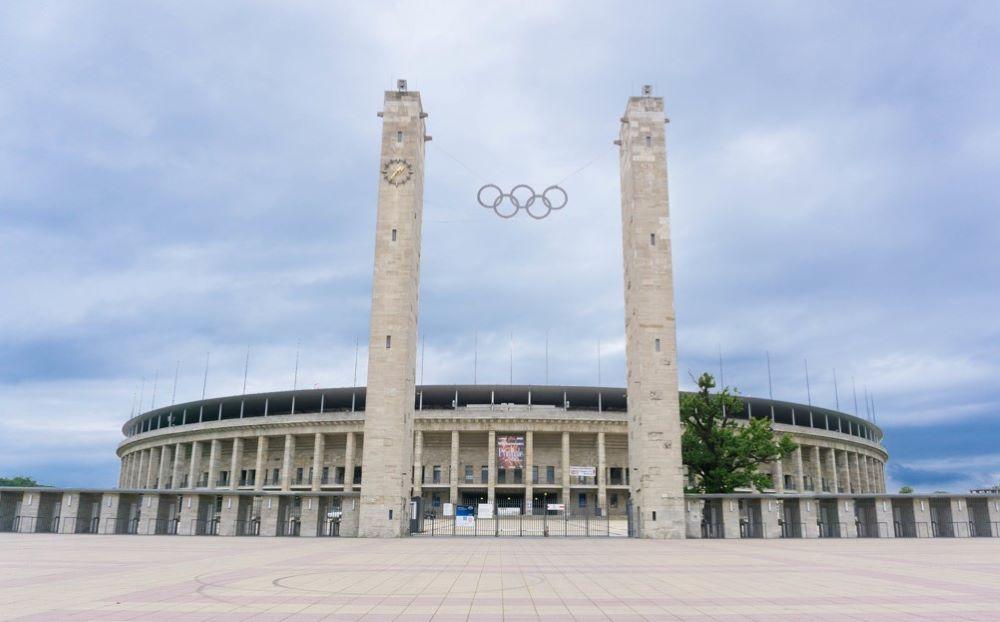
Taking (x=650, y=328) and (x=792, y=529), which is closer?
(x=792, y=529)

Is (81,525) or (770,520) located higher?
(770,520)

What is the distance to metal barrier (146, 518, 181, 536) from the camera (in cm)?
4266

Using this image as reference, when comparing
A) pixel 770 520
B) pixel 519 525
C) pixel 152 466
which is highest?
pixel 152 466

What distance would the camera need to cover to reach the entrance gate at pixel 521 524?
4934cm

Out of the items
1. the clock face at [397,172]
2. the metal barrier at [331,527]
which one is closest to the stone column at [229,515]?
the metal barrier at [331,527]

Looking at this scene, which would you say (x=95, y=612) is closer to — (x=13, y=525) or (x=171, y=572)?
(x=171, y=572)

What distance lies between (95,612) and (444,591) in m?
7.28

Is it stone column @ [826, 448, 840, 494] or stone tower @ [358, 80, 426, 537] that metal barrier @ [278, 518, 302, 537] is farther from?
stone column @ [826, 448, 840, 494]

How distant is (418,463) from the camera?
85875 mm

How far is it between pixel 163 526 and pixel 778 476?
2960 inches

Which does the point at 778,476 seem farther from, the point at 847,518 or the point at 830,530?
the point at 847,518

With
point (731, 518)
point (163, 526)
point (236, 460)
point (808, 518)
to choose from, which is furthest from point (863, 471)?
point (163, 526)

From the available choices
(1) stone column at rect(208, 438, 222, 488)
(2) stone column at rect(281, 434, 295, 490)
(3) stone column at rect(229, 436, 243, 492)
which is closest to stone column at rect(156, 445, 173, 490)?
(1) stone column at rect(208, 438, 222, 488)

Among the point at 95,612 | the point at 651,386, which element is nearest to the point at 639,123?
the point at 651,386
